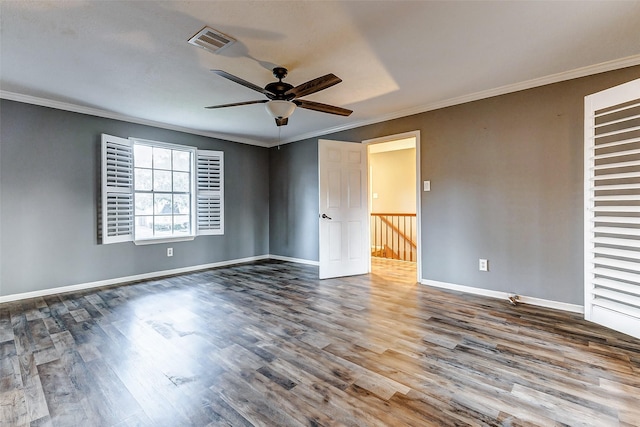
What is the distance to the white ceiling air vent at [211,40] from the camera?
223cm

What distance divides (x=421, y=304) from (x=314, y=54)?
2799 mm

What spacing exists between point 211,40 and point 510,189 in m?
3.45

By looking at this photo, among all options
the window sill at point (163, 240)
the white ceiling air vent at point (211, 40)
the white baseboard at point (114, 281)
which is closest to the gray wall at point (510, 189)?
the white ceiling air vent at point (211, 40)

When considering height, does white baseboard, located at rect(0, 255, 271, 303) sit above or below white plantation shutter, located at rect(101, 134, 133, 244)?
below

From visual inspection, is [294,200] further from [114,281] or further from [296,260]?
[114,281]

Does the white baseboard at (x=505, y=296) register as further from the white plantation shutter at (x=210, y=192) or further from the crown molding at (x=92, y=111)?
the crown molding at (x=92, y=111)

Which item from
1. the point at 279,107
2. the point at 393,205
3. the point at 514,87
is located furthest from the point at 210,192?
the point at 514,87

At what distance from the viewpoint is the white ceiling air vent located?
223 centimetres

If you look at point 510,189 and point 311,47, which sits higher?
point 311,47

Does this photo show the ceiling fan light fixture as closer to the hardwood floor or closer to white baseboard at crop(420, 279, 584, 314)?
the hardwood floor

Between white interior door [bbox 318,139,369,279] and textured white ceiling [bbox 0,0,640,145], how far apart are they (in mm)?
1002

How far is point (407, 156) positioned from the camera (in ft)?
23.2

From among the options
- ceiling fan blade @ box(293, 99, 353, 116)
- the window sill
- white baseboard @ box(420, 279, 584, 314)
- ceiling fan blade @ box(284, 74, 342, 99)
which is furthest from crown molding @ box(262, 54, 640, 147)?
the window sill

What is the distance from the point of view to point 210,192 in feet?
17.4
